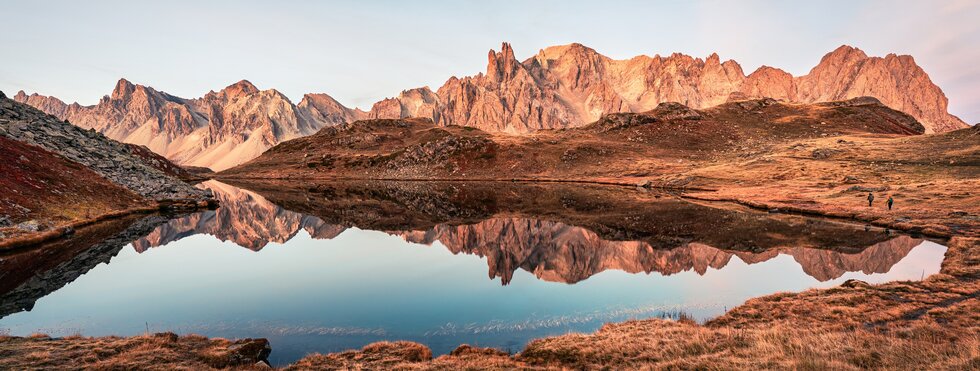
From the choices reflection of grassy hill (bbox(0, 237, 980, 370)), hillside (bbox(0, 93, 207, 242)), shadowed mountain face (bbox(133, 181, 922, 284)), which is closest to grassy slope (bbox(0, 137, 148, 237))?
hillside (bbox(0, 93, 207, 242))

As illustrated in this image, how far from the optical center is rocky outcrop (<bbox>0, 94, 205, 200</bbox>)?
72.6m

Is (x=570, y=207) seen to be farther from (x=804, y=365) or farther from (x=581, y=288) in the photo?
(x=804, y=365)

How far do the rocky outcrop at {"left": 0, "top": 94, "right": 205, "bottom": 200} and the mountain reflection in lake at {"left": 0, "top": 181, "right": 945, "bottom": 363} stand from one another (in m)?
26.8

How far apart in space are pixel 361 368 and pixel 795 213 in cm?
6959

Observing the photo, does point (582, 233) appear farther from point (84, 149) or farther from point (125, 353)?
point (84, 149)

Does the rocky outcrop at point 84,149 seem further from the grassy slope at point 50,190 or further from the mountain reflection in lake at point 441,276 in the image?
the mountain reflection in lake at point 441,276

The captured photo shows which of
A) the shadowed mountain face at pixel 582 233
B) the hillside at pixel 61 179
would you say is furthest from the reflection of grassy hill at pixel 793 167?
the hillside at pixel 61 179

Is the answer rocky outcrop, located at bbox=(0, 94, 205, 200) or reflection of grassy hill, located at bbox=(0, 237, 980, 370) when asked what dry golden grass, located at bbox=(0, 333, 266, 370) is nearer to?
reflection of grassy hill, located at bbox=(0, 237, 980, 370)

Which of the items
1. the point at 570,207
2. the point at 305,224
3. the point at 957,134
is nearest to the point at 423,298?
the point at 305,224

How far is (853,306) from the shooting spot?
905 inches

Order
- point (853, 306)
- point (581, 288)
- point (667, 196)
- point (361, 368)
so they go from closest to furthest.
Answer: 1. point (361, 368)
2. point (853, 306)
3. point (581, 288)
4. point (667, 196)

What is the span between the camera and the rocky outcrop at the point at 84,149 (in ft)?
238

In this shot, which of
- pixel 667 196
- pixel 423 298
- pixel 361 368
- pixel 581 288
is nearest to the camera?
pixel 361 368

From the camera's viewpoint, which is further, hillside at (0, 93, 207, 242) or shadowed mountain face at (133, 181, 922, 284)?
hillside at (0, 93, 207, 242)
